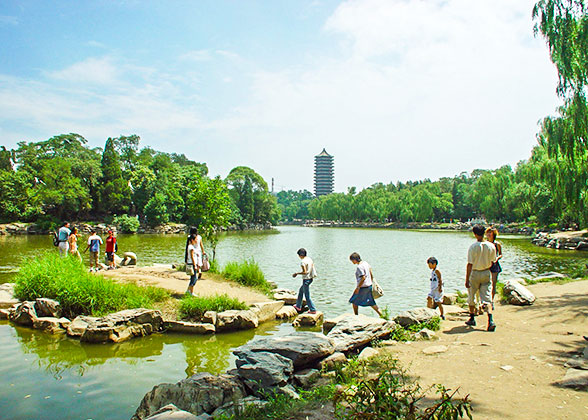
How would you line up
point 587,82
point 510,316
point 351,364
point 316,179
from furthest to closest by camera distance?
1. point 316,179
2. point 587,82
3. point 510,316
4. point 351,364

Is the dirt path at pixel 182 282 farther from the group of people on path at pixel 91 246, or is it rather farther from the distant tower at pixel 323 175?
the distant tower at pixel 323 175

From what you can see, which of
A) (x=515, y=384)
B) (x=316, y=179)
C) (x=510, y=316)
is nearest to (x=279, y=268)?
(x=510, y=316)

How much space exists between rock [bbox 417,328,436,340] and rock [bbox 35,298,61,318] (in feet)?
25.6

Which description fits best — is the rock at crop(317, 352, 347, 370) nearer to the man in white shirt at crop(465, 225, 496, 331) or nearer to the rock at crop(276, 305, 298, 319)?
the man in white shirt at crop(465, 225, 496, 331)

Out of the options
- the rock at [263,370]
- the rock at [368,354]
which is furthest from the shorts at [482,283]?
the rock at [263,370]

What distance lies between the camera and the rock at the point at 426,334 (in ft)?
23.5

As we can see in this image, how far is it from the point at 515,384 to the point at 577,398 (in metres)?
0.65

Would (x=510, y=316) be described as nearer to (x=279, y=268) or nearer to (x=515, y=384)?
(x=515, y=384)

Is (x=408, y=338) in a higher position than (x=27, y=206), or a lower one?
lower

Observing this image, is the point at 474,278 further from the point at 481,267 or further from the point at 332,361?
the point at 332,361

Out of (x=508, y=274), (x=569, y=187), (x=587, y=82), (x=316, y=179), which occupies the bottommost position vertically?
(x=508, y=274)

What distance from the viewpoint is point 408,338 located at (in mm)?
7234

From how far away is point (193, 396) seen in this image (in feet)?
15.3

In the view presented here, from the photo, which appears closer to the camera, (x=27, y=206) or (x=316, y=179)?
(x=27, y=206)
